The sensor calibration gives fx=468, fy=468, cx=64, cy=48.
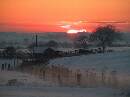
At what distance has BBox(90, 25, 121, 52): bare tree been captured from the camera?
958cm

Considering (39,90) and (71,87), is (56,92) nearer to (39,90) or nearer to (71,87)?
(39,90)

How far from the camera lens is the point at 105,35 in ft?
33.7

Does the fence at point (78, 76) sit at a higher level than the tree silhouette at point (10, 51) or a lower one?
lower

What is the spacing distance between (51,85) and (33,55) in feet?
3.66

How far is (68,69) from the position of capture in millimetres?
9680

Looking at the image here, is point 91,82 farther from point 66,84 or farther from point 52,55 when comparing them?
point 52,55

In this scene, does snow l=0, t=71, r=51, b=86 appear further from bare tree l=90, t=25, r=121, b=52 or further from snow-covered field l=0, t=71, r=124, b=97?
bare tree l=90, t=25, r=121, b=52

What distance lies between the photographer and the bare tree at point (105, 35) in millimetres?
9578

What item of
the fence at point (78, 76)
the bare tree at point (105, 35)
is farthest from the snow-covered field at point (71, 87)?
the bare tree at point (105, 35)

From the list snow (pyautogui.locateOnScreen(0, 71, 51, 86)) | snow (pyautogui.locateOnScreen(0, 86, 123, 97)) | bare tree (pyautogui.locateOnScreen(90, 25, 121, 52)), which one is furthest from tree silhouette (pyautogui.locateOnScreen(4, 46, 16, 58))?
bare tree (pyautogui.locateOnScreen(90, 25, 121, 52))

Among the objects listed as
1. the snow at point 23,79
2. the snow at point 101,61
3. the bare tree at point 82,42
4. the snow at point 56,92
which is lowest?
the snow at point 56,92

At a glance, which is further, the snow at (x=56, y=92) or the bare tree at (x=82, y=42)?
the bare tree at (x=82, y=42)

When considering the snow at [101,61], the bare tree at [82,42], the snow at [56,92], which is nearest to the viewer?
the snow at [56,92]

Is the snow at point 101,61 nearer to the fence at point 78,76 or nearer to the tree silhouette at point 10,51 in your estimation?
the fence at point 78,76
